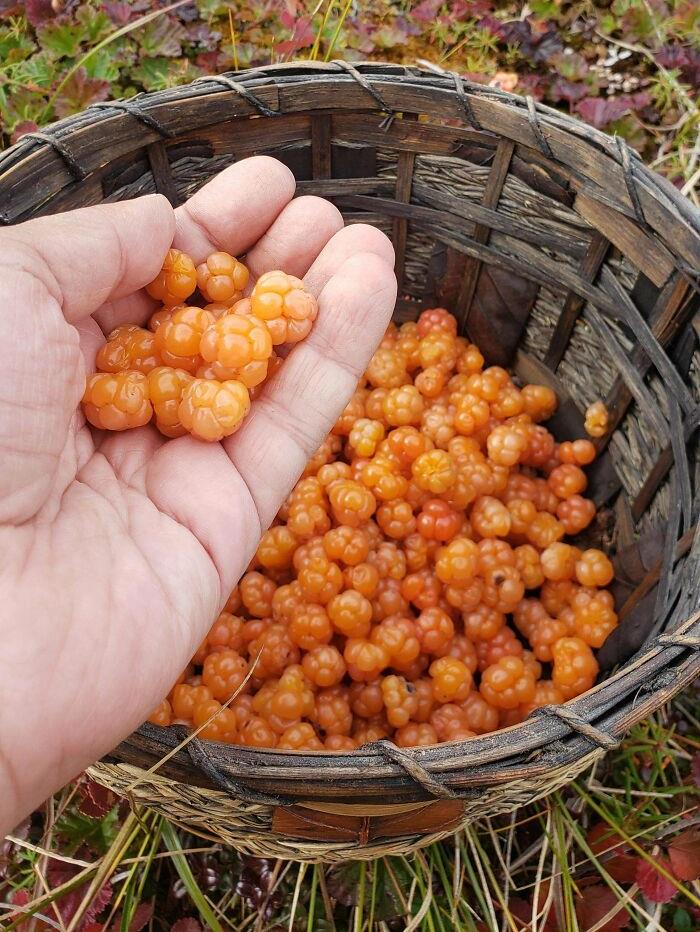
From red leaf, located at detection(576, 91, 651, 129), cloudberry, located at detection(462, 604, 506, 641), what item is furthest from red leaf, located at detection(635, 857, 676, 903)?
red leaf, located at detection(576, 91, 651, 129)

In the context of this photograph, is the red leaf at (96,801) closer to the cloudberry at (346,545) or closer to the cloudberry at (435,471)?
the cloudberry at (346,545)

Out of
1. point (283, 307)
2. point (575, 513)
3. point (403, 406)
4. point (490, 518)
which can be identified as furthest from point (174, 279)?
point (575, 513)

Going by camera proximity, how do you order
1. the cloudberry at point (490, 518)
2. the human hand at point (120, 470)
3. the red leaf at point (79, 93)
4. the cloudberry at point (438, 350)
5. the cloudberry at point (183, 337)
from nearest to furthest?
the human hand at point (120, 470) < the cloudberry at point (183, 337) < the cloudberry at point (490, 518) < the cloudberry at point (438, 350) < the red leaf at point (79, 93)

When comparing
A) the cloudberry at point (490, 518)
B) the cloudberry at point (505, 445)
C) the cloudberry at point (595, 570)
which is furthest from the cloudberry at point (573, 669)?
the cloudberry at point (505, 445)

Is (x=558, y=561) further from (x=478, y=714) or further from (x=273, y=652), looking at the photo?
(x=273, y=652)

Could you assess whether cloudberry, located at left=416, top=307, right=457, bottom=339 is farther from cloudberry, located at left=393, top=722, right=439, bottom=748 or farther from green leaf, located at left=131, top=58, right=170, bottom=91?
green leaf, located at left=131, top=58, right=170, bottom=91

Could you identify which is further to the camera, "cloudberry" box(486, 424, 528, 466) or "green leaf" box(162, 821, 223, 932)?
"cloudberry" box(486, 424, 528, 466)

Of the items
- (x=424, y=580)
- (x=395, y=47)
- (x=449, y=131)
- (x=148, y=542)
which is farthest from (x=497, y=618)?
(x=395, y=47)
